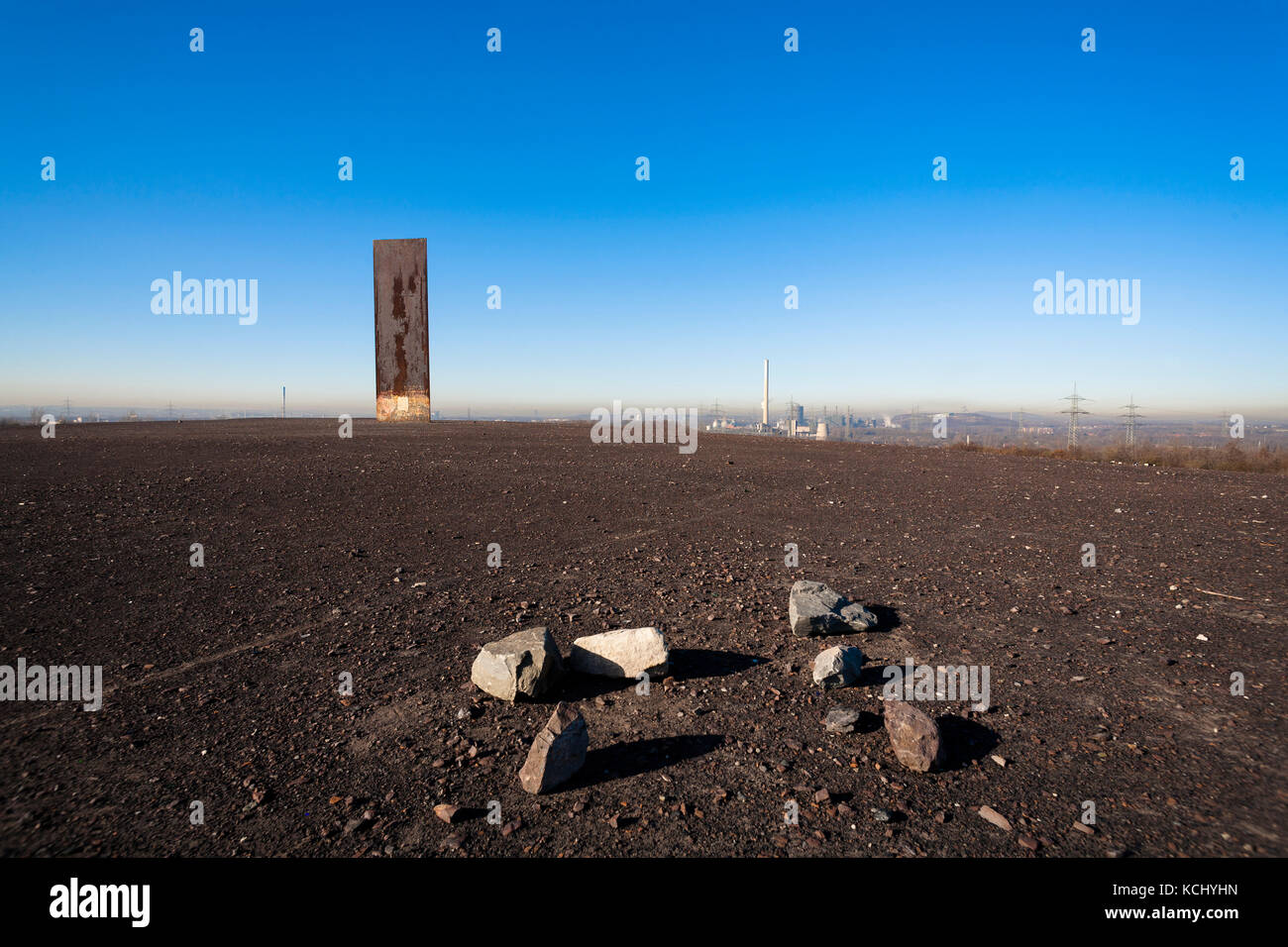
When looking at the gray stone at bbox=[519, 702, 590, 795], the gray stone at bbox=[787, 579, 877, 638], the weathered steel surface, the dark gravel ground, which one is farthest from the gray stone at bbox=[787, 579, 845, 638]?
the weathered steel surface

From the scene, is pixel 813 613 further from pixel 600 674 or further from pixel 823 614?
pixel 600 674

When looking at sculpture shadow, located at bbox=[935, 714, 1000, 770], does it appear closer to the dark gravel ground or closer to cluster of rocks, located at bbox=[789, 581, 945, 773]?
the dark gravel ground

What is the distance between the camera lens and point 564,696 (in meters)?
3.64

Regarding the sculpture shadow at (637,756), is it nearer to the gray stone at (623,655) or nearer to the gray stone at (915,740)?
the gray stone at (623,655)

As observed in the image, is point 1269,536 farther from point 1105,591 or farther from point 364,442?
point 364,442

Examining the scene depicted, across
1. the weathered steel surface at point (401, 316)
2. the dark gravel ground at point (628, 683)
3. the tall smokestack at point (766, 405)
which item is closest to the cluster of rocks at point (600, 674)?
the dark gravel ground at point (628, 683)

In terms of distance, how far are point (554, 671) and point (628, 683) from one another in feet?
1.64

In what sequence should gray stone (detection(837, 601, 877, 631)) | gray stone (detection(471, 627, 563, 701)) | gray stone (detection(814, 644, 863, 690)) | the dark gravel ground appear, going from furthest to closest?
gray stone (detection(837, 601, 877, 631))
gray stone (detection(814, 644, 863, 690))
gray stone (detection(471, 627, 563, 701))
the dark gravel ground

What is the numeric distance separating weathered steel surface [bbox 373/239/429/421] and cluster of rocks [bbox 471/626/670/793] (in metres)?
11.7

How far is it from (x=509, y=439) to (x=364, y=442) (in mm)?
4111

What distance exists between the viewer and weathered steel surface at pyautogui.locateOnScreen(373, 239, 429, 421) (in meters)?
13.4

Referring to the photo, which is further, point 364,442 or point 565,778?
point 364,442

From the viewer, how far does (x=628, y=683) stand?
384cm
